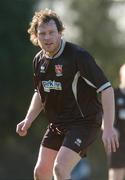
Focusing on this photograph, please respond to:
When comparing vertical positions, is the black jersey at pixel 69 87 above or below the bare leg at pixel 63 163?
above

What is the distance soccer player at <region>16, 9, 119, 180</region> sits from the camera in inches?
371

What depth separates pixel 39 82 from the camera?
32.7 ft

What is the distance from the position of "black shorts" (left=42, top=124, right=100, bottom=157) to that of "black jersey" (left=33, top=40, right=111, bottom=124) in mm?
90

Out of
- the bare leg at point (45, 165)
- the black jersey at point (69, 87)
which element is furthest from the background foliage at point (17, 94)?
the black jersey at point (69, 87)

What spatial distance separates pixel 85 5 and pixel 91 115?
3472 cm

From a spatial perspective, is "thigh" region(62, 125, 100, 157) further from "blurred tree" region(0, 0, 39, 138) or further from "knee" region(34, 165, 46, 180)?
"blurred tree" region(0, 0, 39, 138)

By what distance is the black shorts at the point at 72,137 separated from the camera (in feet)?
31.3

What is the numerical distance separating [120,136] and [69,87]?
3.80 metres

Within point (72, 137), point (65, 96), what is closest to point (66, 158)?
point (72, 137)

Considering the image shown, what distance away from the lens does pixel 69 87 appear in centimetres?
968

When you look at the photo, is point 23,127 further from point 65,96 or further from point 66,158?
point 66,158

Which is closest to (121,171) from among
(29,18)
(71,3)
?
(29,18)

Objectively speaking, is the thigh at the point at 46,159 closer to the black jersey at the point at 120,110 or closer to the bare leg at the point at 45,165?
the bare leg at the point at 45,165

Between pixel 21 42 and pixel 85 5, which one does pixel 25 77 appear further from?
pixel 85 5
